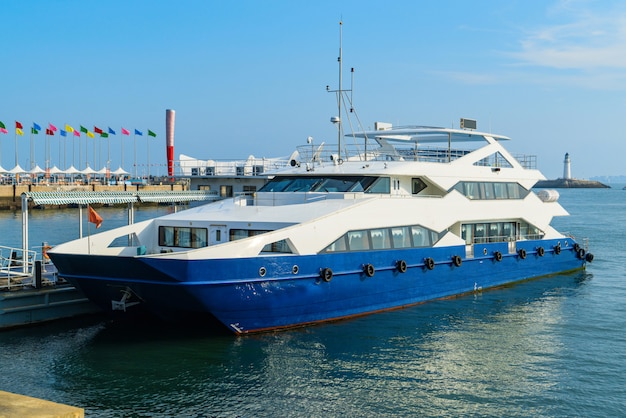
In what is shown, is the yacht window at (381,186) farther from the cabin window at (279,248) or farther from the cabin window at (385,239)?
the cabin window at (279,248)

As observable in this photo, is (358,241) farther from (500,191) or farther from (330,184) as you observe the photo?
(500,191)

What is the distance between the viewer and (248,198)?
A: 2042cm

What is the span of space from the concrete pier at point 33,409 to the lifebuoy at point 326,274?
30.1ft

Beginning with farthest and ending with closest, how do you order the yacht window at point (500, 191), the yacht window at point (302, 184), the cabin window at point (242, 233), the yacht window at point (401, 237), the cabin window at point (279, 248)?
1. the yacht window at point (500, 191)
2. the yacht window at point (302, 184)
3. the yacht window at point (401, 237)
4. the cabin window at point (242, 233)
5. the cabin window at point (279, 248)

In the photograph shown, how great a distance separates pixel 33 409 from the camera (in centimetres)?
819

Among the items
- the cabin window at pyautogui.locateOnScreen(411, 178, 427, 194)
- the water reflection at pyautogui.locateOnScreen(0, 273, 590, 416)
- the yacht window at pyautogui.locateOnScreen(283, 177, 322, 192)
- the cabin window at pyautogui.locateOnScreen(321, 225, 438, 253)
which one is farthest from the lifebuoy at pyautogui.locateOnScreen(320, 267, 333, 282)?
the cabin window at pyautogui.locateOnScreen(411, 178, 427, 194)

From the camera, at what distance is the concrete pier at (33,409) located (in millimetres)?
8000

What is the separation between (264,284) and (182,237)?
3641 millimetres

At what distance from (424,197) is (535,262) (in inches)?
285

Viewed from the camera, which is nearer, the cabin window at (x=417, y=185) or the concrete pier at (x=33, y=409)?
the concrete pier at (x=33, y=409)

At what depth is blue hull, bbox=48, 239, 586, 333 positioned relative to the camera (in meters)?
15.2

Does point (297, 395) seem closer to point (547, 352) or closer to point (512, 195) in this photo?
point (547, 352)

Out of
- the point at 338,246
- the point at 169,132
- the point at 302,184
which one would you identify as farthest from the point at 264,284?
the point at 169,132

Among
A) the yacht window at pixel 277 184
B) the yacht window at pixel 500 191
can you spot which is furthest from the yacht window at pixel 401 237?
the yacht window at pixel 500 191
